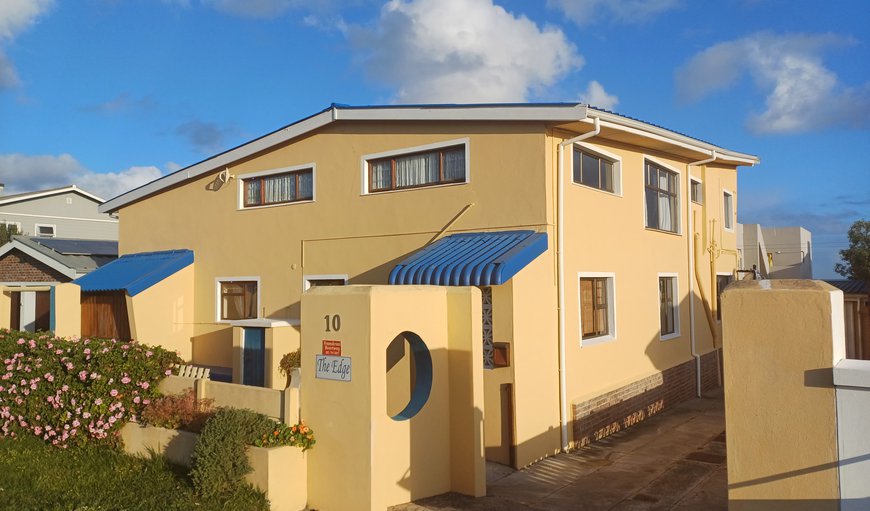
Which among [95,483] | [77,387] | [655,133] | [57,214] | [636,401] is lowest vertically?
[95,483]

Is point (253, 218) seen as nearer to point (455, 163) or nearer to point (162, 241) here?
point (162, 241)

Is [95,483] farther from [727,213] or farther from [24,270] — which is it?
[727,213]

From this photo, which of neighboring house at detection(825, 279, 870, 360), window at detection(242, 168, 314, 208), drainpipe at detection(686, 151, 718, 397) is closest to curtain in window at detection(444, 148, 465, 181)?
window at detection(242, 168, 314, 208)

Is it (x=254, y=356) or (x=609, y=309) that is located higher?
Result: (x=609, y=309)

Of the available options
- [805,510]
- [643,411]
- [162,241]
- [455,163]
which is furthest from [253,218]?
[805,510]

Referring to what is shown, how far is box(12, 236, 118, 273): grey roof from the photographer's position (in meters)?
17.3

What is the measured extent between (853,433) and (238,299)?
1232 cm

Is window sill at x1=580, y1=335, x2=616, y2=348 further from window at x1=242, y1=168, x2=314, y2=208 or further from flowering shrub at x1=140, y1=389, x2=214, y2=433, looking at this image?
window at x1=242, y1=168, x2=314, y2=208

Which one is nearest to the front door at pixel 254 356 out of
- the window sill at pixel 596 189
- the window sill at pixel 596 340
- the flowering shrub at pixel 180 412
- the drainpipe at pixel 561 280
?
the flowering shrub at pixel 180 412

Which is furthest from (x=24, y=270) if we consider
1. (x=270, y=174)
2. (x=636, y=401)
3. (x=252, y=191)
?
(x=636, y=401)

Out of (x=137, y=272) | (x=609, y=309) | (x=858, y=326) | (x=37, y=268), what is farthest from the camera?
(x=37, y=268)

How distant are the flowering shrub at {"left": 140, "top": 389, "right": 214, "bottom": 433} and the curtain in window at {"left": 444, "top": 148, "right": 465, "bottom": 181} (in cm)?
524

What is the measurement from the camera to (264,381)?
11.4m

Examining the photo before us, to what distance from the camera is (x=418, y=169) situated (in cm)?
1175
